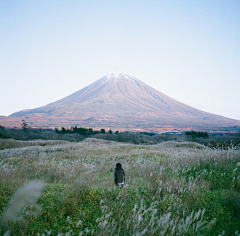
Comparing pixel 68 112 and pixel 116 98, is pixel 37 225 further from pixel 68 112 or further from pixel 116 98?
pixel 116 98

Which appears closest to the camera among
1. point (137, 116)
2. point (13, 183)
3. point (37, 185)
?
point (37, 185)

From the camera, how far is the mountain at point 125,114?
134000 mm

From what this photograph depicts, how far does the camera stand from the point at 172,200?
13.3 ft

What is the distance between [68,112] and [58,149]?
149m

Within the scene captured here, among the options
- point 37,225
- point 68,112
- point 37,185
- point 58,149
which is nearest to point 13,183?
point 37,185

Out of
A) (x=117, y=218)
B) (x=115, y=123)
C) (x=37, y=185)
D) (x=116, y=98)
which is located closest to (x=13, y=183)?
(x=37, y=185)

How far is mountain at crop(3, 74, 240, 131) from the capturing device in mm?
134000

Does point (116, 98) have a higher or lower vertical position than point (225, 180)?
higher

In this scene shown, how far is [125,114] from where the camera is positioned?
522 ft

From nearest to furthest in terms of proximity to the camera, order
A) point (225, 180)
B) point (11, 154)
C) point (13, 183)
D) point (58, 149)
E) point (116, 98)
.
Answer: point (13, 183) → point (225, 180) → point (11, 154) → point (58, 149) → point (116, 98)

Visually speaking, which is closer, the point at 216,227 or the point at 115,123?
the point at 216,227

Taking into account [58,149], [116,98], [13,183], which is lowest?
[58,149]

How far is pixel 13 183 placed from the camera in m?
5.35

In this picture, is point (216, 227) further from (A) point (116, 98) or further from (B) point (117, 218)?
(A) point (116, 98)
